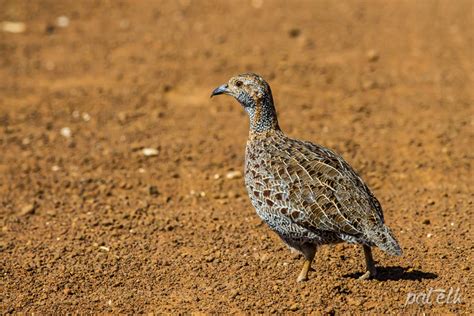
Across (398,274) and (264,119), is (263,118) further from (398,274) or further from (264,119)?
(398,274)

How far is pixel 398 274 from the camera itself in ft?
24.1

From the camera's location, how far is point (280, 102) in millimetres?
12398

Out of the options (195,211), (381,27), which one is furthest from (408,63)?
(195,211)

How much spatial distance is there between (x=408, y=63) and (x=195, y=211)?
6.09 meters

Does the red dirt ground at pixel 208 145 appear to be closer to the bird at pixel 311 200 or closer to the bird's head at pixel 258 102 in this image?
the bird at pixel 311 200

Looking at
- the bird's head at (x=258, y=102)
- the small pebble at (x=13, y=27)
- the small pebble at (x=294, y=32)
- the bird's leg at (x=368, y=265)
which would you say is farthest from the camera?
the small pebble at (x=13, y=27)

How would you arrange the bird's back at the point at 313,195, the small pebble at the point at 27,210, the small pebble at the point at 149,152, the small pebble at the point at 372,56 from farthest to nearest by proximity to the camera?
the small pebble at the point at 372,56 < the small pebble at the point at 149,152 < the small pebble at the point at 27,210 < the bird's back at the point at 313,195

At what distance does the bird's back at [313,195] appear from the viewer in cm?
668

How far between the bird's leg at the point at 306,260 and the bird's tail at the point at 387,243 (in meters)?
0.74

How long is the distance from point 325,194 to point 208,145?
4.28m

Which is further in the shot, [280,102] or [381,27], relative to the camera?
[381,27]

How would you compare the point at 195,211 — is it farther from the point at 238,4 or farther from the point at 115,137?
the point at 238,4

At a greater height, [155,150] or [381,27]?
[381,27]

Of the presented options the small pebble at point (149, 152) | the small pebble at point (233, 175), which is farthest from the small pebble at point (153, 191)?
the small pebble at point (149, 152)
